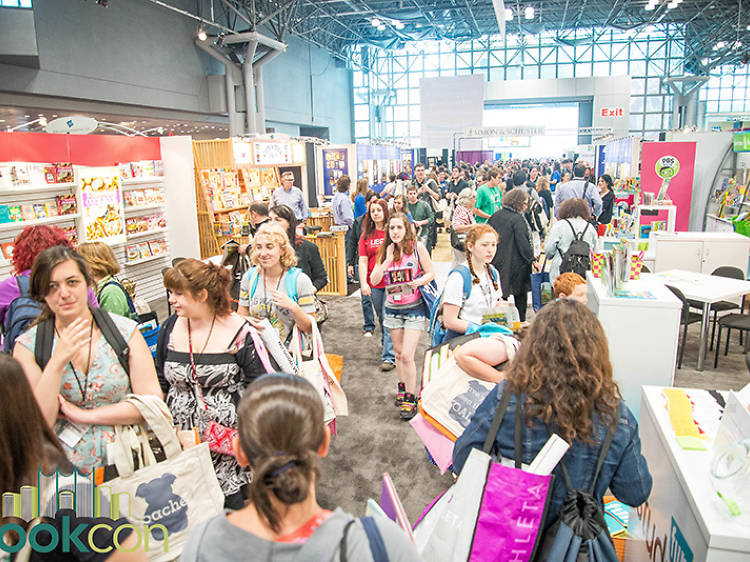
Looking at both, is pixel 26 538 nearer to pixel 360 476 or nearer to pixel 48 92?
pixel 360 476

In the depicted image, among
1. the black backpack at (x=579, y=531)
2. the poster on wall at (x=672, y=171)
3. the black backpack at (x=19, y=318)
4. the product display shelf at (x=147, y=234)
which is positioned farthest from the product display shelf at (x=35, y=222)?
the poster on wall at (x=672, y=171)

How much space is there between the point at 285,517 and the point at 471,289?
7.71ft

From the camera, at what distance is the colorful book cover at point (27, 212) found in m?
5.71

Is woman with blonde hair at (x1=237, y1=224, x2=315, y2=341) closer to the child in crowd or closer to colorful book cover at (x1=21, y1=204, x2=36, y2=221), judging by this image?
the child in crowd

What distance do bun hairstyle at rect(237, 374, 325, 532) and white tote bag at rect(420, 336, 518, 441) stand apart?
142 centimetres

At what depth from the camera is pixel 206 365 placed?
7.58ft

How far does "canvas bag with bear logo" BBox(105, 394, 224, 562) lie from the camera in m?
1.96

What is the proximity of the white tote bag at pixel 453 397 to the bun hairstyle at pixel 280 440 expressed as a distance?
142 centimetres

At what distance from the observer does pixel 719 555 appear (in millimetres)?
1612

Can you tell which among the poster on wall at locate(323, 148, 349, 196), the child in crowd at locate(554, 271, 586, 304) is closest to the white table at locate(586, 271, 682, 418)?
the child in crowd at locate(554, 271, 586, 304)

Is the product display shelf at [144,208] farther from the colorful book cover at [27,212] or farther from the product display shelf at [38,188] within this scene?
the colorful book cover at [27,212]

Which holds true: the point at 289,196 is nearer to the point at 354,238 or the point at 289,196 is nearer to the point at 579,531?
the point at 354,238

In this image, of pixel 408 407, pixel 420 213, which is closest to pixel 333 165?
pixel 420 213

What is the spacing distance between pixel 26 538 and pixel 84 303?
46.5 inches
